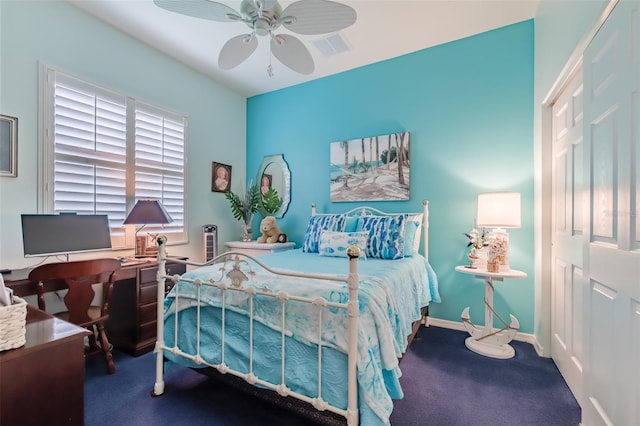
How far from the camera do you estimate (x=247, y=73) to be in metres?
3.61

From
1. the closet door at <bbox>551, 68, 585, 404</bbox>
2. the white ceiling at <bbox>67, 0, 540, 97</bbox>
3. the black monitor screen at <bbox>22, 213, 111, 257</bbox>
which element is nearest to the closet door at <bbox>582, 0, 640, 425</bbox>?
the closet door at <bbox>551, 68, 585, 404</bbox>

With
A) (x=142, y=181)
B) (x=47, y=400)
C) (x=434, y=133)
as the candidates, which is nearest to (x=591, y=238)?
(x=434, y=133)

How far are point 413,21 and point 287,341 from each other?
2924 mm

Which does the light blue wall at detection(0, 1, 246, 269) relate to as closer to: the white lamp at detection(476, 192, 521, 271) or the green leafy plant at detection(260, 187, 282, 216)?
the green leafy plant at detection(260, 187, 282, 216)

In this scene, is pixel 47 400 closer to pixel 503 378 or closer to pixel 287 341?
pixel 287 341

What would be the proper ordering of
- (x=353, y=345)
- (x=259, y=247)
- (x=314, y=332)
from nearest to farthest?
(x=353, y=345), (x=314, y=332), (x=259, y=247)

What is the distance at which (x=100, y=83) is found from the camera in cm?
262

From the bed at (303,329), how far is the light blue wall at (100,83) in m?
1.38

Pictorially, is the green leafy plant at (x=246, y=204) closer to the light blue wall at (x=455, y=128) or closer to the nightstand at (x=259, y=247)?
the nightstand at (x=259, y=247)

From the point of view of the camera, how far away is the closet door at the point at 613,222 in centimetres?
109

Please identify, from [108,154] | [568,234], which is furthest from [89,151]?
[568,234]

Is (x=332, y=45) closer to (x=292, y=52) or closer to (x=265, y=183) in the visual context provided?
(x=292, y=52)

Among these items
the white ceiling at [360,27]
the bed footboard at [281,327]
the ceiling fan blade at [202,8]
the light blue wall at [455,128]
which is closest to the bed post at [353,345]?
the bed footboard at [281,327]

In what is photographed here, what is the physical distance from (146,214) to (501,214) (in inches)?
124
